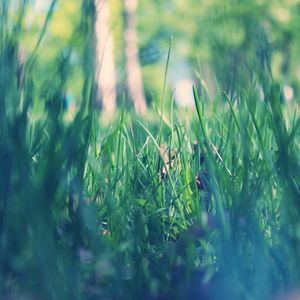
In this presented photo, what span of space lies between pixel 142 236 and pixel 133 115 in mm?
415

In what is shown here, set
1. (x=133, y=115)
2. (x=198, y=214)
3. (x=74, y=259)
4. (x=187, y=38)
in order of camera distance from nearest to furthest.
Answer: (x=74, y=259) < (x=198, y=214) < (x=133, y=115) < (x=187, y=38)

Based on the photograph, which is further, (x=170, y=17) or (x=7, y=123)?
(x=170, y=17)

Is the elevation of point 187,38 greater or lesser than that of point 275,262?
lesser

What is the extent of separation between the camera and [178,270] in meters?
0.90

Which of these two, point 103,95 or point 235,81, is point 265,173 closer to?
point 235,81

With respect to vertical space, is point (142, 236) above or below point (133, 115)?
below

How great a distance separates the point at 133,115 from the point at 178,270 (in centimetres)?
50

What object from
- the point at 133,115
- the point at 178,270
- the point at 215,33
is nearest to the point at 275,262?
the point at 178,270

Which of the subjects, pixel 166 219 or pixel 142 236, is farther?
pixel 166 219

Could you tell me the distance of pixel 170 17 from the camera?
17.6 meters

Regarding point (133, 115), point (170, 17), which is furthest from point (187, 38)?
point (133, 115)

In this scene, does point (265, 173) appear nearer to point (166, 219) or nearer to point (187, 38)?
point (166, 219)

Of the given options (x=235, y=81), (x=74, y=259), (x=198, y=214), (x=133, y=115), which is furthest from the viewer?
(x=133, y=115)

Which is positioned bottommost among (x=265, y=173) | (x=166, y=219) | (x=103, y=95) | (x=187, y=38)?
(x=187, y=38)
